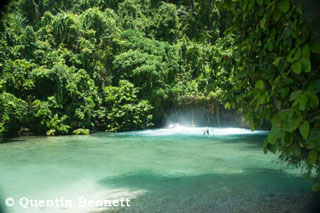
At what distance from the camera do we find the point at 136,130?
54.4 ft

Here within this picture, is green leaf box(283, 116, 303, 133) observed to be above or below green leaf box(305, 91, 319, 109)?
below

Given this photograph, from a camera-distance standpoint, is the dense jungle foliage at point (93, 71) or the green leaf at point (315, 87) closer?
the green leaf at point (315, 87)

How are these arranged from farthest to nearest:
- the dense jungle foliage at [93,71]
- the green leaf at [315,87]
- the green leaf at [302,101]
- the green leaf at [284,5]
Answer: the dense jungle foliage at [93,71]
the green leaf at [284,5]
the green leaf at [315,87]
the green leaf at [302,101]

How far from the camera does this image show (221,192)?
15.0ft

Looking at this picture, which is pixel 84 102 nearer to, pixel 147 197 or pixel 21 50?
pixel 21 50

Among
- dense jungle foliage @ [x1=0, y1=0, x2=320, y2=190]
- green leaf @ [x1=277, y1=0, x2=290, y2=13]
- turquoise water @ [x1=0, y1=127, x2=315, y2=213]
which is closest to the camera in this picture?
green leaf @ [x1=277, y1=0, x2=290, y2=13]

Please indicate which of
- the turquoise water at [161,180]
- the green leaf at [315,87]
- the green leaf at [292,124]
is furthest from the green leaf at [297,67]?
the turquoise water at [161,180]

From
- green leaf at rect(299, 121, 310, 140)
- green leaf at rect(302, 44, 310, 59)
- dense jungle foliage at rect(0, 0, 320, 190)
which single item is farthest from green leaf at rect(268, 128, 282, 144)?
dense jungle foliage at rect(0, 0, 320, 190)

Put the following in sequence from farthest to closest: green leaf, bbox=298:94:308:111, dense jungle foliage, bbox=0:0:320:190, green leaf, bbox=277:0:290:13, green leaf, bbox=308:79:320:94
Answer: dense jungle foliage, bbox=0:0:320:190, green leaf, bbox=277:0:290:13, green leaf, bbox=308:79:320:94, green leaf, bbox=298:94:308:111

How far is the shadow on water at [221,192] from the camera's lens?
3867 millimetres

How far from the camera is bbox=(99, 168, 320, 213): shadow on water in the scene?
3867 mm

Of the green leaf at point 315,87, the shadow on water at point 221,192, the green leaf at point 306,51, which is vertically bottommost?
the shadow on water at point 221,192

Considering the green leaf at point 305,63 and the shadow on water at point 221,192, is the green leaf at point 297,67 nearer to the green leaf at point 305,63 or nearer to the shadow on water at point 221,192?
the green leaf at point 305,63

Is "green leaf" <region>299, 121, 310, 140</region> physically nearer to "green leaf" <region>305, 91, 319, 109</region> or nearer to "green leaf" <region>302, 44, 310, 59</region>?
"green leaf" <region>305, 91, 319, 109</region>
